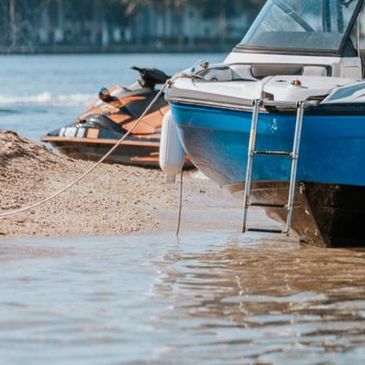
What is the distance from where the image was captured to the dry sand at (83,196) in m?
12.2

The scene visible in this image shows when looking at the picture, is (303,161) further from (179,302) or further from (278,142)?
(179,302)

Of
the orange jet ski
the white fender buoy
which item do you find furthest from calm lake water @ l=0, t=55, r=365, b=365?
the orange jet ski

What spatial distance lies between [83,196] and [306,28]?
8.24 feet

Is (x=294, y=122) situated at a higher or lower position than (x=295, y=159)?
higher

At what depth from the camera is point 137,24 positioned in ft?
475

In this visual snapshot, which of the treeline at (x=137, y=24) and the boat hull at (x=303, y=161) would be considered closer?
the boat hull at (x=303, y=161)

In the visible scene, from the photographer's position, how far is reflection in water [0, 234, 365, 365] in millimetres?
7988

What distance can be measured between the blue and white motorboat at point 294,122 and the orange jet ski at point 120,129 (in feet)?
17.9

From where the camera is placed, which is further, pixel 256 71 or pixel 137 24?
pixel 137 24

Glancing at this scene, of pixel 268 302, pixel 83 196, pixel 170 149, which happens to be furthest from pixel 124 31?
pixel 268 302

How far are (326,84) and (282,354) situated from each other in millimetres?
3818

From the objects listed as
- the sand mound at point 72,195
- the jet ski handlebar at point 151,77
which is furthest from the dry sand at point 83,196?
the jet ski handlebar at point 151,77

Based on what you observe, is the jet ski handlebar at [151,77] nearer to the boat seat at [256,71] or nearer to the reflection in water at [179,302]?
the boat seat at [256,71]

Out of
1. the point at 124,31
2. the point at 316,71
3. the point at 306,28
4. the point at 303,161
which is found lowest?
the point at 124,31
